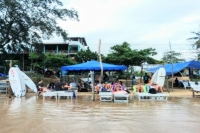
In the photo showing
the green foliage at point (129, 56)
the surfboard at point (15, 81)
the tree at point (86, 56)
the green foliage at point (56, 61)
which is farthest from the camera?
the tree at point (86, 56)

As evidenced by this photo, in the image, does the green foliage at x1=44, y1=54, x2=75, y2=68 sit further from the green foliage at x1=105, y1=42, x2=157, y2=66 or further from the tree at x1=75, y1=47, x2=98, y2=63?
the green foliage at x1=105, y1=42, x2=157, y2=66

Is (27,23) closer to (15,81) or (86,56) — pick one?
(15,81)

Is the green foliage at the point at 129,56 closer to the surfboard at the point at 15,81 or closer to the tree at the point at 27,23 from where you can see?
the tree at the point at 27,23

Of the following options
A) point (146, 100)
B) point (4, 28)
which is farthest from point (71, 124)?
point (4, 28)

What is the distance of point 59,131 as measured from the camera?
6.09 m

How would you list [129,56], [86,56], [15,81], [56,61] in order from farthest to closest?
Answer: [86,56] < [56,61] < [129,56] < [15,81]

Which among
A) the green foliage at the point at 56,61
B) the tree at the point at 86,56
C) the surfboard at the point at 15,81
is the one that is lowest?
the surfboard at the point at 15,81

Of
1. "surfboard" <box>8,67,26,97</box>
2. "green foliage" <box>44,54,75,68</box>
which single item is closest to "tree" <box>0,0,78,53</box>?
"surfboard" <box>8,67,26,97</box>

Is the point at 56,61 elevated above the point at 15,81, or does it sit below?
above

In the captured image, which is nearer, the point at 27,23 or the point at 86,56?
the point at 27,23

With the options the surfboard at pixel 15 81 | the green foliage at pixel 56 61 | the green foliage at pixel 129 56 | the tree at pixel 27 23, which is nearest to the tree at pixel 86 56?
the green foliage at pixel 56 61

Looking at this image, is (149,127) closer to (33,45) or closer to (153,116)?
(153,116)

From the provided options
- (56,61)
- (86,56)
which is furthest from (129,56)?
(56,61)

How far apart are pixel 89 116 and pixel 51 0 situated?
17.5 meters
